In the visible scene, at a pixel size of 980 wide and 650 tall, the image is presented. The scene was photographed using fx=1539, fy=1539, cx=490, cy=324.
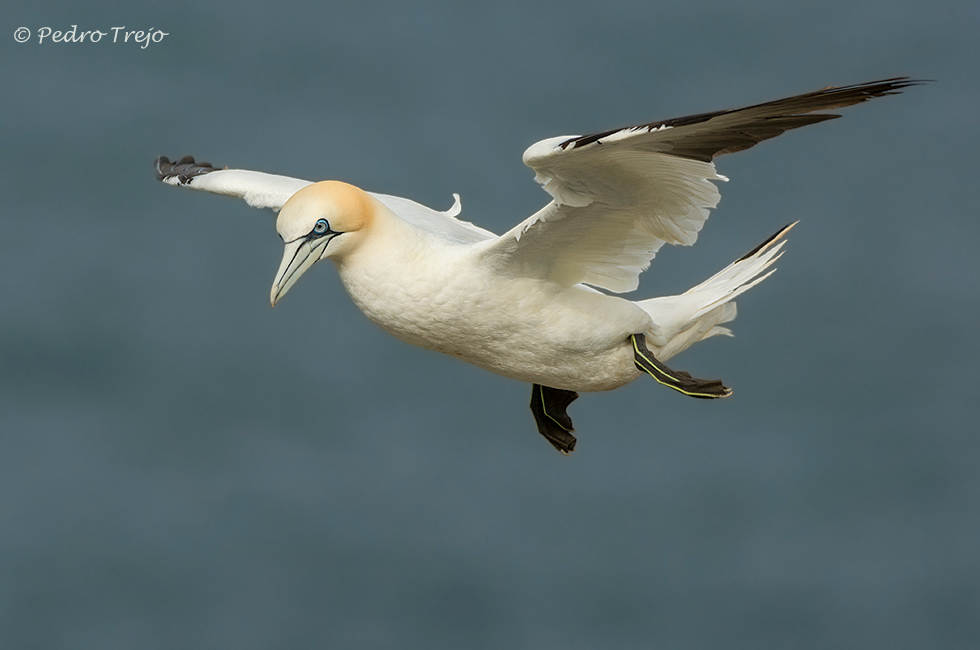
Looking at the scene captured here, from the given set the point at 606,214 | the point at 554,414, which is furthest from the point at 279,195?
the point at 606,214

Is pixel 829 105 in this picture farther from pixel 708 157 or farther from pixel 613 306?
pixel 613 306

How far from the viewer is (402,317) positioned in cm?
785

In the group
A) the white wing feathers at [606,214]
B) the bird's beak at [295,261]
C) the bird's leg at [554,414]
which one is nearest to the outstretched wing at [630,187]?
the white wing feathers at [606,214]

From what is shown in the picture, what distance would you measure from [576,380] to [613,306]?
48cm

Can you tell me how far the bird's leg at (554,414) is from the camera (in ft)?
32.7

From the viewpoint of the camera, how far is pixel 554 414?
32.7 feet

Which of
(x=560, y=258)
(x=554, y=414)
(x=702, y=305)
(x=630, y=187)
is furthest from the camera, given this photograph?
(x=554, y=414)

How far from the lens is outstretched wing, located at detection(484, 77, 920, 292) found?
642 cm

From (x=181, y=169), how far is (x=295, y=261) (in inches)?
144

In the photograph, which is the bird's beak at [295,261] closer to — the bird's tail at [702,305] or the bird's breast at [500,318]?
the bird's breast at [500,318]

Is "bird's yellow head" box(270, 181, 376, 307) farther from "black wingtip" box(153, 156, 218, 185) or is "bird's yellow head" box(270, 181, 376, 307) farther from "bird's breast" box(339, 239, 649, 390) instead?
"black wingtip" box(153, 156, 218, 185)

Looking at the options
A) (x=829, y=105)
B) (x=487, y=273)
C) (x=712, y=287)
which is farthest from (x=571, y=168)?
(x=712, y=287)

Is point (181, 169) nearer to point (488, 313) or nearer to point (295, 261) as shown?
point (295, 261)

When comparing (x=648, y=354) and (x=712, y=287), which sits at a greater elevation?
(x=712, y=287)
